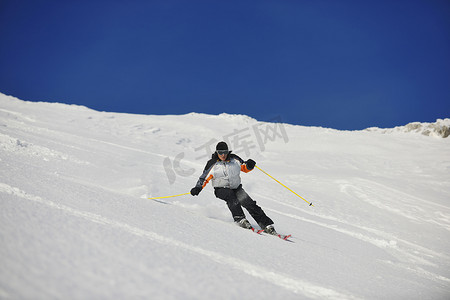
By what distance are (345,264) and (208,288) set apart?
2107mm

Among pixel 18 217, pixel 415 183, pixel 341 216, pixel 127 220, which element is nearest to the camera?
pixel 18 217

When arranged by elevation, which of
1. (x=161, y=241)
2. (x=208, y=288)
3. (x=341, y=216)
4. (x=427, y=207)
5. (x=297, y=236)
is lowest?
(x=208, y=288)

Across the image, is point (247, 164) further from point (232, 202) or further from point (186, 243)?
point (186, 243)

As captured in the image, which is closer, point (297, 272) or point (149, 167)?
point (297, 272)

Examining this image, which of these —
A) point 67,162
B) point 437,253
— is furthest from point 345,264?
point 67,162

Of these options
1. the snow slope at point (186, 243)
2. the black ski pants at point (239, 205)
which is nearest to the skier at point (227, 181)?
the black ski pants at point (239, 205)

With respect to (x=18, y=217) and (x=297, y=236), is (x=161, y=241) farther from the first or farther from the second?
(x=297, y=236)

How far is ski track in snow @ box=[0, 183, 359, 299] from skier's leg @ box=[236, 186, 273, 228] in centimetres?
233

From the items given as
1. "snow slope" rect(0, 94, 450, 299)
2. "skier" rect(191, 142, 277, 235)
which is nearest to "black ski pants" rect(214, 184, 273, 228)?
"skier" rect(191, 142, 277, 235)

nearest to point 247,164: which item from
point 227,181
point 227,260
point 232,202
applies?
point 227,181

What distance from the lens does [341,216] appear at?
7.21m

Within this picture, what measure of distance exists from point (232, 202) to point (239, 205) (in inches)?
4.8

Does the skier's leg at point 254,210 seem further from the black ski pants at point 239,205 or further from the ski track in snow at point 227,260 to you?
the ski track in snow at point 227,260

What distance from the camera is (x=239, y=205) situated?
15.1ft
